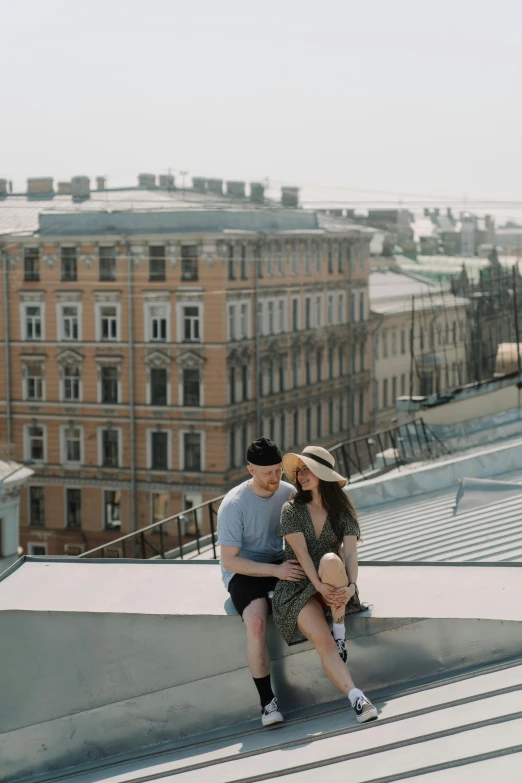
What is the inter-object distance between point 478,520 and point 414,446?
1199 cm

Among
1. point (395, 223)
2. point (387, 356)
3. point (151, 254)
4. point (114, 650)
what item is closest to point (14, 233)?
point (151, 254)

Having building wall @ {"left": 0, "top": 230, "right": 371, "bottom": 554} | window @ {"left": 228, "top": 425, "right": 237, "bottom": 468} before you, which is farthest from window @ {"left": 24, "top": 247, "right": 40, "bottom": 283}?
window @ {"left": 228, "top": 425, "right": 237, "bottom": 468}

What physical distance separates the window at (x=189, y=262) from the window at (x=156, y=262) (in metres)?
0.53

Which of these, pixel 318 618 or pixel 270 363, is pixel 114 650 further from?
pixel 270 363

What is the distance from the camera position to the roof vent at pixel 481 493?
28.1 feet

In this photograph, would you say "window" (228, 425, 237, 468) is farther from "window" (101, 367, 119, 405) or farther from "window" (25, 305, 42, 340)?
"window" (25, 305, 42, 340)

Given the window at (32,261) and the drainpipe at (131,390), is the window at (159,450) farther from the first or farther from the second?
the window at (32,261)

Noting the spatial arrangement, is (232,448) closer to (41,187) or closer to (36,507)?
(36,507)

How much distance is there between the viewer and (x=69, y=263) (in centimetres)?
3475

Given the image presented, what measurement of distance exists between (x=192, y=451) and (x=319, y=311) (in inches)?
292

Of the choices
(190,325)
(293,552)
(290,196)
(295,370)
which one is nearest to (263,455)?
(293,552)

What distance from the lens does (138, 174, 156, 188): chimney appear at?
4081 centimetres

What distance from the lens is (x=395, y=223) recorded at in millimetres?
Answer: 59594

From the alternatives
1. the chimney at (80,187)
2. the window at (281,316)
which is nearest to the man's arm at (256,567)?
the window at (281,316)
